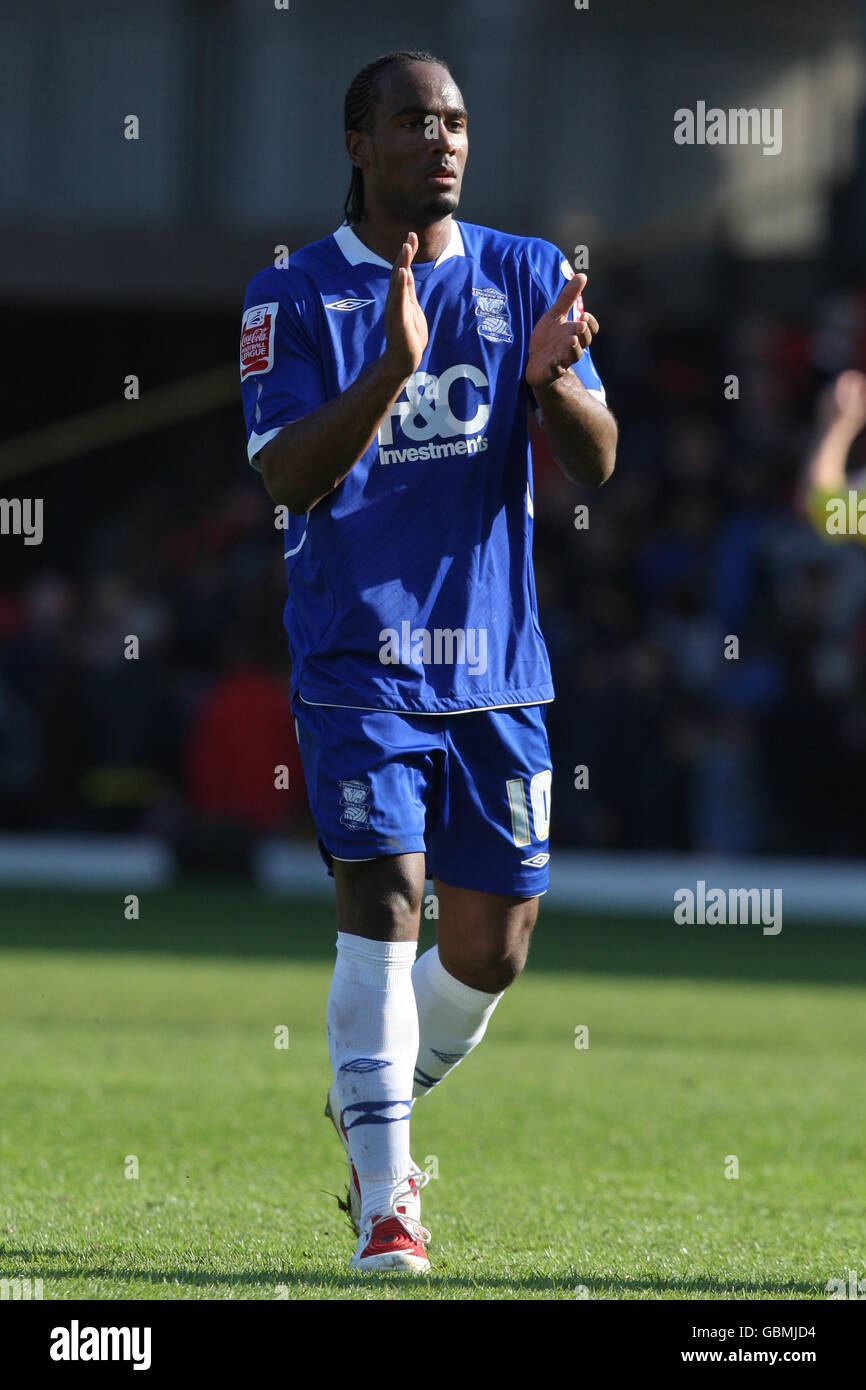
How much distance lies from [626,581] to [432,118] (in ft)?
40.3

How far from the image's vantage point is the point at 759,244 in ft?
68.8

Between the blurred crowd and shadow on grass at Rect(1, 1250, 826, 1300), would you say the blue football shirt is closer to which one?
shadow on grass at Rect(1, 1250, 826, 1300)

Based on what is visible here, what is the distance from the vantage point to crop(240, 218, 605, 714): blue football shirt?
4.63 meters

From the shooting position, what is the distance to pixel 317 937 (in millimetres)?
12727

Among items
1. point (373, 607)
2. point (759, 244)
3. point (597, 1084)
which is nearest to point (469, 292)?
point (373, 607)

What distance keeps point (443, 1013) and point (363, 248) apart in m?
1.75

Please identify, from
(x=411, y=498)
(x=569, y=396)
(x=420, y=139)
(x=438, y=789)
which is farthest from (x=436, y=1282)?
(x=420, y=139)

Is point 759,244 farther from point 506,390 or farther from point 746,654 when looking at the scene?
point 506,390

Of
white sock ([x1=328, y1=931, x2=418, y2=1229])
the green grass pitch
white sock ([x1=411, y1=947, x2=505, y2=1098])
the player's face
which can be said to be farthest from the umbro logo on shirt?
the green grass pitch

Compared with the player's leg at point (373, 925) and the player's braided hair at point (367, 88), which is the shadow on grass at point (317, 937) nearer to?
the player's leg at point (373, 925)

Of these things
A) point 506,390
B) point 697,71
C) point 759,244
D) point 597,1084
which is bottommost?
point 597,1084

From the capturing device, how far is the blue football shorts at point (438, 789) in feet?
14.8

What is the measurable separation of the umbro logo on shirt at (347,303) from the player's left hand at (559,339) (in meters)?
0.38

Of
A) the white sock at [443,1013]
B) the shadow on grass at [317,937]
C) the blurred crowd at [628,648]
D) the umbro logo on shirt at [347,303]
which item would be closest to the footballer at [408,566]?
the umbro logo on shirt at [347,303]
